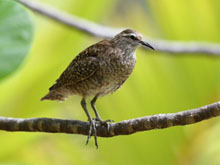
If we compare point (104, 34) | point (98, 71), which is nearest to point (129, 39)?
point (98, 71)

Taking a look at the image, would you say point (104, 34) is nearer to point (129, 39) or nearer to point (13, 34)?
point (129, 39)

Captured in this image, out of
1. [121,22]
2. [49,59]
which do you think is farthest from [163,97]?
[121,22]

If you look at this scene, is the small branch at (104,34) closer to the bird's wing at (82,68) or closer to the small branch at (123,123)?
the bird's wing at (82,68)

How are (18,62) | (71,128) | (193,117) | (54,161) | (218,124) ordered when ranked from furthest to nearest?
1. (54,161)
2. (218,124)
3. (71,128)
4. (193,117)
5. (18,62)

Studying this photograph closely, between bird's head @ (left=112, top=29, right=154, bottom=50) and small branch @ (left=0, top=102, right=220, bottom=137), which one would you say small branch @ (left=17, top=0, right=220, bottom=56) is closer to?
bird's head @ (left=112, top=29, right=154, bottom=50)

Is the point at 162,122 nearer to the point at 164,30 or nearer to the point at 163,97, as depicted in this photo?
the point at 163,97

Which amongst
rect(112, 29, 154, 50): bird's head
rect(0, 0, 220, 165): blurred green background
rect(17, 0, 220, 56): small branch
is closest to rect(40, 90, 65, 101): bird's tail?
rect(112, 29, 154, 50): bird's head
